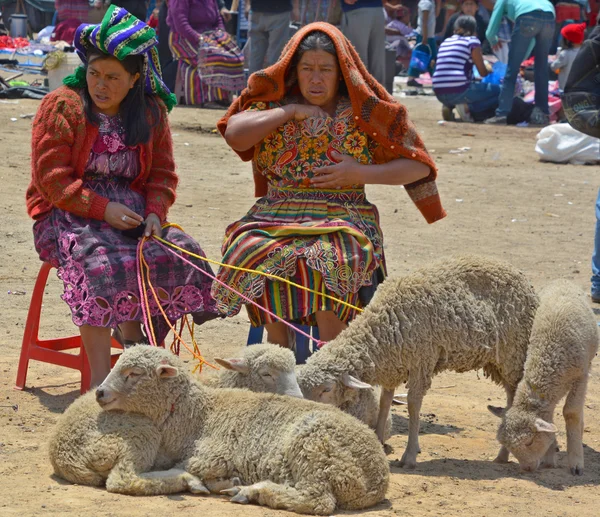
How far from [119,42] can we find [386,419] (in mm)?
2089

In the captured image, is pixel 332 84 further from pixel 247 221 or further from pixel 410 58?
pixel 410 58

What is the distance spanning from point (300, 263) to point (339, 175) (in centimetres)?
51

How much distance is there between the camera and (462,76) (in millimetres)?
15625

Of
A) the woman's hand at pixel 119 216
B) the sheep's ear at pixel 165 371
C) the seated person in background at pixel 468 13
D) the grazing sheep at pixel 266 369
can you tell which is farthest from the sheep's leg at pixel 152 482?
the seated person in background at pixel 468 13

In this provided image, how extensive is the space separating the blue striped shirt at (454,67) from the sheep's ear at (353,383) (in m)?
12.0

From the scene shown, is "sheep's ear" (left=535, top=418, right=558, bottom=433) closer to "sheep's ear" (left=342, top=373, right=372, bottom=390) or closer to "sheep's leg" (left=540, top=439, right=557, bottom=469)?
"sheep's leg" (left=540, top=439, right=557, bottom=469)

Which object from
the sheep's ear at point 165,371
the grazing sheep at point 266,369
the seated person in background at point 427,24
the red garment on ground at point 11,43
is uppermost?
the seated person in background at point 427,24

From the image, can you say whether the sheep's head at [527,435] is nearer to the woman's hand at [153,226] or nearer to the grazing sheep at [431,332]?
the grazing sheep at [431,332]

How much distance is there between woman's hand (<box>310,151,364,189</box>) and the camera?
199 inches

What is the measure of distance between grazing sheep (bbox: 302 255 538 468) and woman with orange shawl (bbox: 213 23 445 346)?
0.57m

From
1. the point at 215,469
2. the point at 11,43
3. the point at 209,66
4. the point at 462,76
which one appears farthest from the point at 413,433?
the point at 11,43

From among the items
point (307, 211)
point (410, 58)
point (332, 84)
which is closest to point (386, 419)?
point (307, 211)

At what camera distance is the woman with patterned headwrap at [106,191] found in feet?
15.5

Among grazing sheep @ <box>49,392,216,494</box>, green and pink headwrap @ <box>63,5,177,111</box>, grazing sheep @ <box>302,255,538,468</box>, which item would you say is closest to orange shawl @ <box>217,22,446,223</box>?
green and pink headwrap @ <box>63,5,177,111</box>
